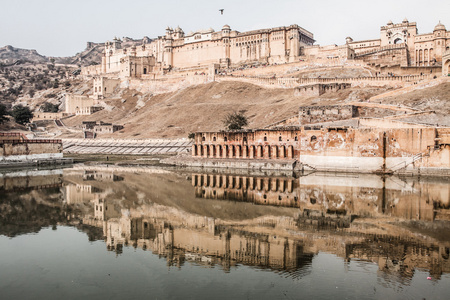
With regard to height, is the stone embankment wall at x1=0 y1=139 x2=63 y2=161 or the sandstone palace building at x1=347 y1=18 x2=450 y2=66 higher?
the sandstone palace building at x1=347 y1=18 x2=450 y2=66

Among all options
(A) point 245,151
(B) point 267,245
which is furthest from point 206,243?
(A) point 245,151

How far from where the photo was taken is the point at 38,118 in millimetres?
86562

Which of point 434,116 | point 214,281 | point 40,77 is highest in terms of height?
point 40,77

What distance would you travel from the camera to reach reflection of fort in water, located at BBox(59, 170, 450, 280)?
13430 millimetres

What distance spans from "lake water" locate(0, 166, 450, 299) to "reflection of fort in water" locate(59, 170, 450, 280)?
49 mm

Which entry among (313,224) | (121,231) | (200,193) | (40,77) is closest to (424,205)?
(313,224)

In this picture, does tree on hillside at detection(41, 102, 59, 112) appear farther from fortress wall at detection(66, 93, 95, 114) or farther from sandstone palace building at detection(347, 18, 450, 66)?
sandstone palace building at detection(347, 18, 450, 66)

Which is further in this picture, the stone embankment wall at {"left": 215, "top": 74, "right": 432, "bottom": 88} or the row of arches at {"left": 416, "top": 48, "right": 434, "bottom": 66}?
the row of arches at {"left": 416, "top": 48, "right": 434, "bottom": 66}

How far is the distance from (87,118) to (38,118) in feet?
43.0

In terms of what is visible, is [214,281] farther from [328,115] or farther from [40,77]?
[40,77]

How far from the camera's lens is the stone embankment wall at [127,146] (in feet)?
177

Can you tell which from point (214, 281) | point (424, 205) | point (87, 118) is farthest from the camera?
point (87, 118)

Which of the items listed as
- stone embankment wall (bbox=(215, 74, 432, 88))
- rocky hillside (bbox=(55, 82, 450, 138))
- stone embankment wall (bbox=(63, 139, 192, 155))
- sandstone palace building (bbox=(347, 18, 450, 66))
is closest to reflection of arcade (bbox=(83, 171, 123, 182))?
stone embankment wall (bbox=(63, 139, 192, 155))

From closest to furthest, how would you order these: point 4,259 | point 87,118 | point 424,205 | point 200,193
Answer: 1. point 4,259
2. point 424,205
3. point 200,193
4. point 87,118
